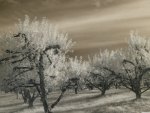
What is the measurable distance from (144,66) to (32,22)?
31.8 m

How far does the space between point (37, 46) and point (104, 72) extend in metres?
55.0

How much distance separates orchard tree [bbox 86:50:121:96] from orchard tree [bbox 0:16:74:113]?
30883mm

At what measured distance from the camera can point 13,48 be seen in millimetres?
40250

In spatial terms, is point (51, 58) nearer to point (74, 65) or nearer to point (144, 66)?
point (144, 66)

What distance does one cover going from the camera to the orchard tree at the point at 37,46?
39.2 metres

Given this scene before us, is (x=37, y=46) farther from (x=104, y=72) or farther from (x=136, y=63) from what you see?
(x=104, y=72)

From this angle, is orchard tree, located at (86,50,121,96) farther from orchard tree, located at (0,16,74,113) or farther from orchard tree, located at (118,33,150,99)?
orchard tree, located at (0,16,74,113)

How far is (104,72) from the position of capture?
93.0 metres

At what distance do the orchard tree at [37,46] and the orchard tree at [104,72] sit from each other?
101 ft

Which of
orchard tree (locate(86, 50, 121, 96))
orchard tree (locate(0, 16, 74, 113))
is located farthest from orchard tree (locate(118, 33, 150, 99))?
orchard tree (locate(0, 16, 74, 113))

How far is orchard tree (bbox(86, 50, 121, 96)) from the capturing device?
74.0 meters

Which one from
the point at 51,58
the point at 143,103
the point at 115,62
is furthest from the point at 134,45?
the point at 51,58

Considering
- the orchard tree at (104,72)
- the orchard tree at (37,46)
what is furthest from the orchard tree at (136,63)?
the orchard tree at (37,46)

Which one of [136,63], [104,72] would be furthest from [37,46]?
[104,72]
